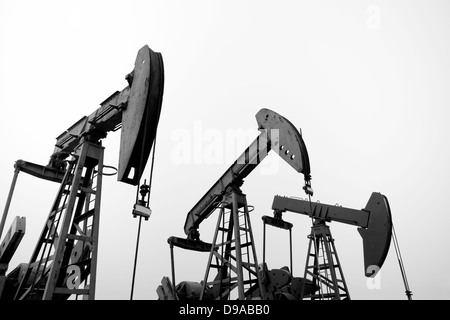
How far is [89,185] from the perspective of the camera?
5.39m

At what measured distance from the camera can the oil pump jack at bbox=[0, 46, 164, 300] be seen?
4531 mm

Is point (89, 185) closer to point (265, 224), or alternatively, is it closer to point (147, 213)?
point (147, 213)

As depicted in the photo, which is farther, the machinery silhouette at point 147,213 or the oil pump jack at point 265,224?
the oil pump jack at point 265,224

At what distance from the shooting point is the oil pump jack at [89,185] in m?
4.53

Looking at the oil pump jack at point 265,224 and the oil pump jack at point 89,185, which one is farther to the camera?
the oil pump jack at point 265,224

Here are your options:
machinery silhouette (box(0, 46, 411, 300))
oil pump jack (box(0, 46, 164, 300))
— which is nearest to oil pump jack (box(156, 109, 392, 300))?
machinery silhouette (box(0, 46, 411, 300))

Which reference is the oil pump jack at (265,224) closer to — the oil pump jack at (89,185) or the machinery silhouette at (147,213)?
the machinery silhouette at (147,213)

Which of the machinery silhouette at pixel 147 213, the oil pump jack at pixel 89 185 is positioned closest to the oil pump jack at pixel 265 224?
the machinery silhouette at pixel 147 213

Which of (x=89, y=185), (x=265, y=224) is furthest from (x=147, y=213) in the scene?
(x=265, y=224)

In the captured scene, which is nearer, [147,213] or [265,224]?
[147,213]

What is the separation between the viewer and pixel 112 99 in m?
5.60
